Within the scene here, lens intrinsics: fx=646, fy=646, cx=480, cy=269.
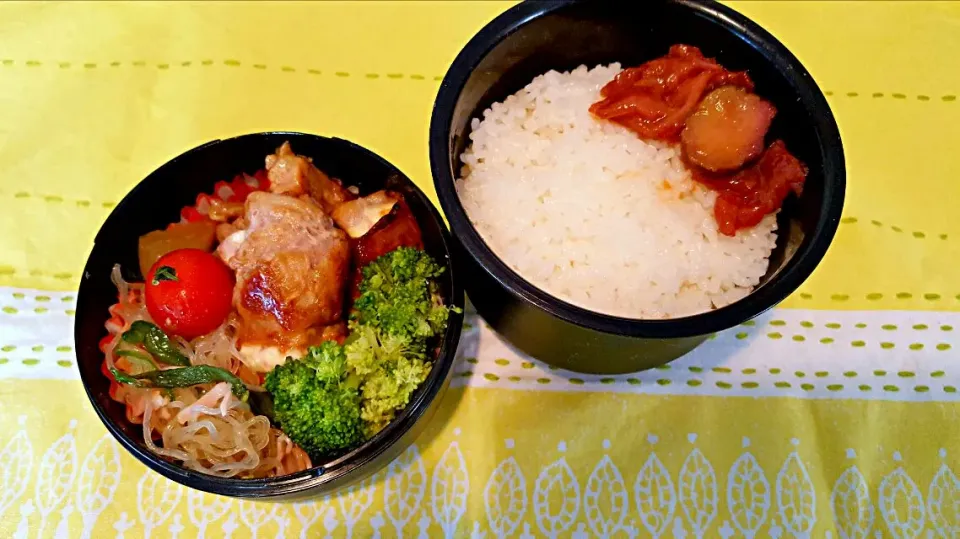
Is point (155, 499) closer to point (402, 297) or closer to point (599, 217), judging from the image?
point (402, 297)

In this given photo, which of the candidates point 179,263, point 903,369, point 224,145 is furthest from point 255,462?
point 903,369

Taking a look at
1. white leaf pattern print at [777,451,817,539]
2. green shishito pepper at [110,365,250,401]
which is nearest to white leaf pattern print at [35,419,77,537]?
green shishito pepper at [110,365,250,401]

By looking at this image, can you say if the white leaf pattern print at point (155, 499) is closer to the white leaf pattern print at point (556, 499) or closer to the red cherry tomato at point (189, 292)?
the red cherry tomato at point (189, 292)

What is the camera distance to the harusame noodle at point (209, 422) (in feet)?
5.66

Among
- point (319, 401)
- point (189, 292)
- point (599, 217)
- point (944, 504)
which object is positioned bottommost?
point (944, 504)

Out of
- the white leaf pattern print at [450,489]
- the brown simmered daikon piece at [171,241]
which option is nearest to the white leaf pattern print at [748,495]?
the white leaf pattern print at [450,489]

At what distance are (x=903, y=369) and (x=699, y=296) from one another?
84cm

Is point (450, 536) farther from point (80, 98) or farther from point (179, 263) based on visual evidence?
point (80, 98)

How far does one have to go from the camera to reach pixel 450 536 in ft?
6.43

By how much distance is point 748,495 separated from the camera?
201cm

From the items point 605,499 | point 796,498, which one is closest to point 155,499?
point 605,499

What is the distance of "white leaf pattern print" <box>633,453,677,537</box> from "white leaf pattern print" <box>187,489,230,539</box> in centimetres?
128

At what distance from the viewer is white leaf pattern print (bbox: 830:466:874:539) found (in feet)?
6.53

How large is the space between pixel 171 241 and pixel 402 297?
0.80 m
